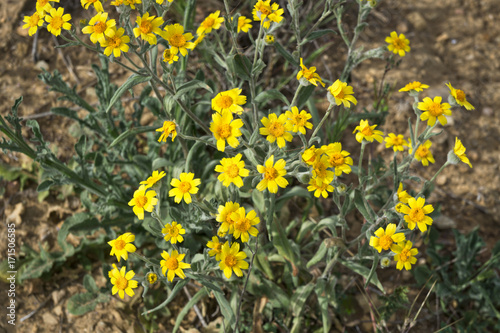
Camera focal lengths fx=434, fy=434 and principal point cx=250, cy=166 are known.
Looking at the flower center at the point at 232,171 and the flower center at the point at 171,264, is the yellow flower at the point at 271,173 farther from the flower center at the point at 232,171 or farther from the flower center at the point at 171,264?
the flower center at the point at 171,264

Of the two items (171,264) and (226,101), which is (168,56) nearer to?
(226,101)

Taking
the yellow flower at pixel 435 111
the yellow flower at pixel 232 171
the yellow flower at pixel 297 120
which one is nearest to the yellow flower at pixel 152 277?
the yellow flower at pixel 232 171

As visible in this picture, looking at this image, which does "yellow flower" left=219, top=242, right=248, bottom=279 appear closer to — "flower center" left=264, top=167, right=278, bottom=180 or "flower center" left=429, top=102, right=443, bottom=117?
"flower center" left=264, top=167, right=278, bottom=180

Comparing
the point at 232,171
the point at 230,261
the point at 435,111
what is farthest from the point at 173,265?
the point at 435,111

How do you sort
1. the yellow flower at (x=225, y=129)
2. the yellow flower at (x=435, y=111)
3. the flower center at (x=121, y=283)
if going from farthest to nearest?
the yellow flower at (x=435, y=111) < the flower center at (x=121, y=283) < the yellow flower at (x=225, y=129)

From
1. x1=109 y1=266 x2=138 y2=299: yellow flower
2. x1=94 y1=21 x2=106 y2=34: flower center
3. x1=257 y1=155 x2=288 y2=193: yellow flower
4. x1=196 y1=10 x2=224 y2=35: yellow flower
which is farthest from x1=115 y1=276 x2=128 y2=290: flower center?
x1=196 y1=10 x2=224 y2=35: yellow flower
